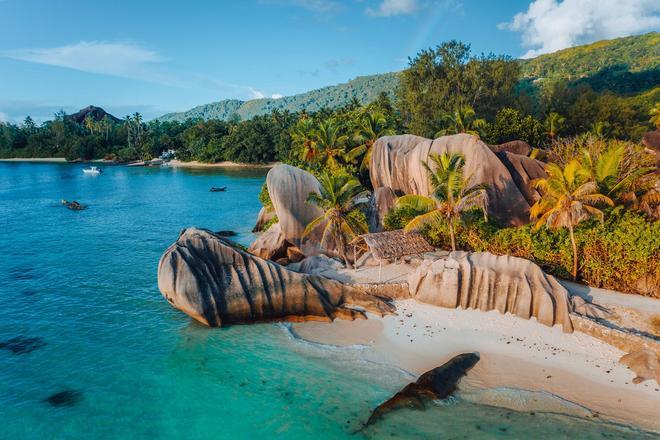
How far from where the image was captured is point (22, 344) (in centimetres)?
1719

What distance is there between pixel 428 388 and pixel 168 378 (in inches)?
347

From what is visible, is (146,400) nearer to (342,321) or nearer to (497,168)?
(342,321)

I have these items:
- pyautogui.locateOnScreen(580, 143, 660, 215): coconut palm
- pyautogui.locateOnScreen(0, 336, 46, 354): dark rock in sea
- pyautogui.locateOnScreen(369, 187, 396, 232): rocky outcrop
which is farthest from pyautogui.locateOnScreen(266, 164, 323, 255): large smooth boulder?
pyautogui.locateOnScreen(580, 143, 660, 215): coconut palm

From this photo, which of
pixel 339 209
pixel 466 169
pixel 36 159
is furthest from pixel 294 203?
pixel 36 159

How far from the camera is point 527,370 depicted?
45.5 feet

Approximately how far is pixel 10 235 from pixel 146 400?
31.1 metres

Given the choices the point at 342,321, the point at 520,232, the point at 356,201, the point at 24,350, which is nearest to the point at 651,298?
the point at 520,232

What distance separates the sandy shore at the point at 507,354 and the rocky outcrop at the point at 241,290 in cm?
86

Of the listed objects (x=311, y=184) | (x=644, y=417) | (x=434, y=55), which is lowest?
(x=644, y=417)

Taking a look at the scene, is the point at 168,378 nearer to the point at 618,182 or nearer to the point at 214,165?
the point at 618,182

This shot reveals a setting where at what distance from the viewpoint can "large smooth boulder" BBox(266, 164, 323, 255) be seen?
23469 millimetres

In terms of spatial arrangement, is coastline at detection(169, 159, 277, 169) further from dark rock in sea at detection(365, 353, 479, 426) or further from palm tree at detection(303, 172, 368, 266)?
dark rock in sea at detection(365, 353, 479, 426)

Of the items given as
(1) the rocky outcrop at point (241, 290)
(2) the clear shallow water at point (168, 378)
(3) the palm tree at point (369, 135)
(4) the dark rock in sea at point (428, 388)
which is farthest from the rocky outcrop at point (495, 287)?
(3) the palm tree at point (369, 135)

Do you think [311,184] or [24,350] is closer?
[24,350]
